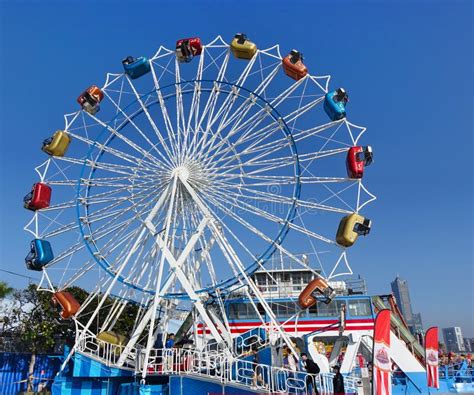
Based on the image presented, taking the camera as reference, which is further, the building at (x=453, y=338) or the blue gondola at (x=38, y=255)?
the building at (x=453, y=338)

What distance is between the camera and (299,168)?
16.9 m

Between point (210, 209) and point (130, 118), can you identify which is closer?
point (210, 209)

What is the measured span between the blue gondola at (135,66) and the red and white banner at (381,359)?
15.6 meters

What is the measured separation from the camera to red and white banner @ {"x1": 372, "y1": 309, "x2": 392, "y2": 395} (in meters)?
8.16

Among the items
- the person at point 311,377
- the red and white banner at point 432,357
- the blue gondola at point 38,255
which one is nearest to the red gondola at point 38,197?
the blue gondola at point 38,255

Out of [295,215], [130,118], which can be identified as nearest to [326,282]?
[295,215]

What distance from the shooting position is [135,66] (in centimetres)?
1933

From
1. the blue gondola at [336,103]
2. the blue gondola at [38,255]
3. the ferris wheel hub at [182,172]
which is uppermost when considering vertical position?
the blue gondola at [336,103]

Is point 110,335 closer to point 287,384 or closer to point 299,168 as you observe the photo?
point 287,384

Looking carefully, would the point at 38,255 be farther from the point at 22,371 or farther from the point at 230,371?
the point at 230,371

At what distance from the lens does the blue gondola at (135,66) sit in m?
19.4

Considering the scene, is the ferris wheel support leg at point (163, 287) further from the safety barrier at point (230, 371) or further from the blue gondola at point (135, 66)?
the blue gondola at point (135, 66)

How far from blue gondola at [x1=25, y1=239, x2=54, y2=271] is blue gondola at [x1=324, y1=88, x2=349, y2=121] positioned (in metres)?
13.5

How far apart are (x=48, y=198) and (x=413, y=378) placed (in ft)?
61.2
